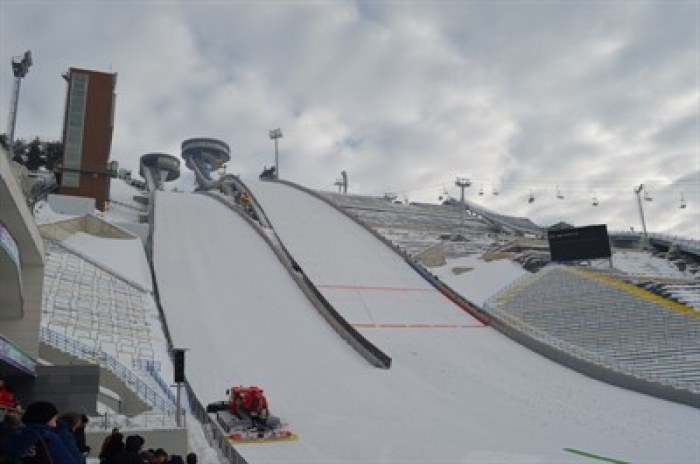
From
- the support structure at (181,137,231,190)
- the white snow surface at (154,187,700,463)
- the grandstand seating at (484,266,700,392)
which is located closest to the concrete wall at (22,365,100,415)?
the white snow surface at (154,187,700,463)

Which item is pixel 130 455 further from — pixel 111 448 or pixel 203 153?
pixel 203 153

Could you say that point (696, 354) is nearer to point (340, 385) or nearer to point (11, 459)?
point (340, 385)

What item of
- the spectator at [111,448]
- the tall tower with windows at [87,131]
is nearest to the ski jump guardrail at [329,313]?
the tall tower with windows at [87,131]

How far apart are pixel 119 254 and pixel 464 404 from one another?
53.2ft

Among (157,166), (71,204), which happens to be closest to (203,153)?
(157,166)

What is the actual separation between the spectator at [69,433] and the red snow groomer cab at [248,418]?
712 cm

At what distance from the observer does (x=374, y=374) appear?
16.6 meters

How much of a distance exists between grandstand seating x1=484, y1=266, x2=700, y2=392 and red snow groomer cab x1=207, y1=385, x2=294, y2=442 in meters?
10.6

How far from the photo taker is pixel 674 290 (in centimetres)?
2295

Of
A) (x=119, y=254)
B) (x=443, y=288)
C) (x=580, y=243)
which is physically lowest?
(x=443, y=288)

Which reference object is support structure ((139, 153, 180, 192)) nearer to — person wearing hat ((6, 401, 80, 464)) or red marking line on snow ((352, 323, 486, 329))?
red marking line on snow ((352, 323, 486, 329))

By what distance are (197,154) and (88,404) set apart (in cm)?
8013

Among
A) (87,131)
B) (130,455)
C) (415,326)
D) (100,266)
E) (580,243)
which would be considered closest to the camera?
(130,455)

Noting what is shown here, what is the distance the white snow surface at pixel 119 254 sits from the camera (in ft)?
74.6
